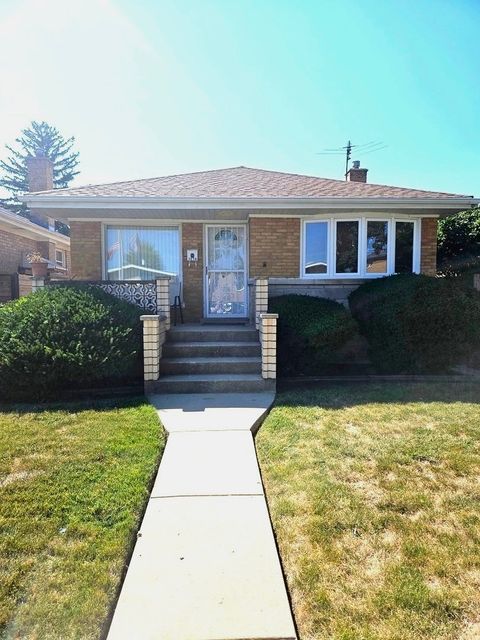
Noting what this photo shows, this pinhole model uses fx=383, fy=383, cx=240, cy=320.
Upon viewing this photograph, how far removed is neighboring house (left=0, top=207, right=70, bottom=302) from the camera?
12406 mm

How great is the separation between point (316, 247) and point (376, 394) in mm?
4173

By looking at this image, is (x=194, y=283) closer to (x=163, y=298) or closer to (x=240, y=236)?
(x=240, y=236)

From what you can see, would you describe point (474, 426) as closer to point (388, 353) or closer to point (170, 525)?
point (388, 353)

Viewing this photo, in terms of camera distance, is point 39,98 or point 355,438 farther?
point 39,98

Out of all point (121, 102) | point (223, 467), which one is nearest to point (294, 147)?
point (121, 102)

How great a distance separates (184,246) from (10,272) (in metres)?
7.75

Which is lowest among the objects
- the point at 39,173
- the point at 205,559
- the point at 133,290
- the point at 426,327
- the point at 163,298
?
the point at 205,559

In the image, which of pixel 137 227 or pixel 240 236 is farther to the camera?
pixel 240 236

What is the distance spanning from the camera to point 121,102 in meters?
9.68

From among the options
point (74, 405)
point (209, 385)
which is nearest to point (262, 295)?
point (209, 385)

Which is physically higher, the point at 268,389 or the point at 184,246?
the point at 184,246

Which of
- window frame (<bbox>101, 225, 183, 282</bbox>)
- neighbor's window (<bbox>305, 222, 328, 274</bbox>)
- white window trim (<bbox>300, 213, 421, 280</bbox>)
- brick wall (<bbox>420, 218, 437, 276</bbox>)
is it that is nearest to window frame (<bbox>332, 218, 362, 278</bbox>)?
white window trim (<bbox>300, 213, 421, 280</bbox>)

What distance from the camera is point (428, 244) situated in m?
8.95

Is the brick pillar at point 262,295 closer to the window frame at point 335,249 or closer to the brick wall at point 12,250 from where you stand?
the window frame at point 335,249
